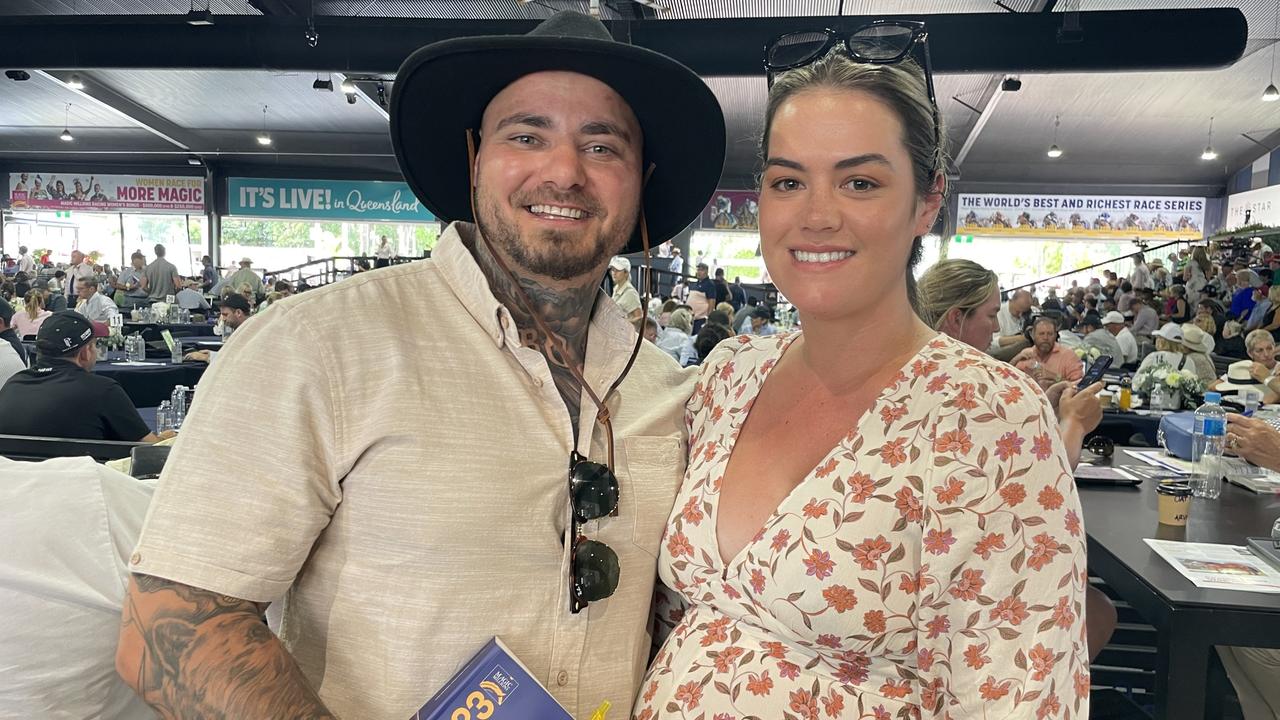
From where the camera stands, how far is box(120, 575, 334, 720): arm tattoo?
3.49 ft

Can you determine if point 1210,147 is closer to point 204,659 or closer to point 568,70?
point 568,70

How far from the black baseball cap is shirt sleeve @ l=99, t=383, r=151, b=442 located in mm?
278

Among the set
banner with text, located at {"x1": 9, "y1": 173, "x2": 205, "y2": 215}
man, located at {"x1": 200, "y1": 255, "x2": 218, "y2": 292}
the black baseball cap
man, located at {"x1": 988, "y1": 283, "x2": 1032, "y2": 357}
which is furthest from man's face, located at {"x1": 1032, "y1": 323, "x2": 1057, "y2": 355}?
banner with text, located at {"x1": 9, "y1": 173, "x2": 205, "y2": 215}

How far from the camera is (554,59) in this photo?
1464 millimetres

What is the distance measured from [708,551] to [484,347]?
47cm

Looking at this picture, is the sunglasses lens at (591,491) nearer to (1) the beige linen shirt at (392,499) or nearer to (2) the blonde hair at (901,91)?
(1) the beige linen shirt at (392,499)

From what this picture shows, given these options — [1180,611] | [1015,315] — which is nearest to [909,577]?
[1180,611]

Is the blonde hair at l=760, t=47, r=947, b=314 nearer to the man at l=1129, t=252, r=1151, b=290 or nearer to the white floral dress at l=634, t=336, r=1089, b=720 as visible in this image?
the white floral dress at l=634, t=336, r=1089, b=720

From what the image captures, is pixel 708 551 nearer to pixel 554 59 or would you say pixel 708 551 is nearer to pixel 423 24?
pixel 554 59

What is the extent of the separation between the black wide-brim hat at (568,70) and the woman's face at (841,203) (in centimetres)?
23

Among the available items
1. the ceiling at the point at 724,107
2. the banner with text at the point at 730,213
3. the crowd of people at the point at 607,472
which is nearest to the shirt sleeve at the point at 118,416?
the crowd of people at the point at 607,472

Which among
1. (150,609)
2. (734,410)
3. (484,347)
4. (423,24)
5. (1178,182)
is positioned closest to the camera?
(150,609)

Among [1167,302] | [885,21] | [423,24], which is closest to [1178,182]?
[1167,302]

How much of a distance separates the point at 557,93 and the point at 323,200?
814 inches
